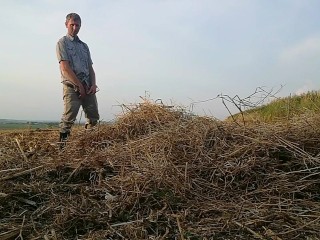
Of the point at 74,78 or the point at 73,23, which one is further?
the point at 73,23

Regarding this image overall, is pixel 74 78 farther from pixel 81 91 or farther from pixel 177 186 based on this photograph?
pixel 177 186

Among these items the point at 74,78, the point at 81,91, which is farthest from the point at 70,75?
the point at 81,91

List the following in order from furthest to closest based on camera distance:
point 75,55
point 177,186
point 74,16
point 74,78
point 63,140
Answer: point 75,55 → point 74,16 → point 74,78 → point 63,140 → point 177,186

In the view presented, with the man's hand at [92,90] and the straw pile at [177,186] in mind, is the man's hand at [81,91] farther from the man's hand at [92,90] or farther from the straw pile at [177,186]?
the straw pile at [177,186]

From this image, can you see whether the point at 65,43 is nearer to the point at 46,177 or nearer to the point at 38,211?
the point at 46,177

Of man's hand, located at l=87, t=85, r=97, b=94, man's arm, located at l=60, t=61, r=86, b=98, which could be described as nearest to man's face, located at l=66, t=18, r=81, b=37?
man's arm, located at l=60, t=61, r=86, b=98

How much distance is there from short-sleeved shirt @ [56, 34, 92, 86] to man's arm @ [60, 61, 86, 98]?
50 mm

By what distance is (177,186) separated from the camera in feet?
9.32

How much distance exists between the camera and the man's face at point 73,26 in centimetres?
521

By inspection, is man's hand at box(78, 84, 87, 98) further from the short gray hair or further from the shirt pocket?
the short gray hair

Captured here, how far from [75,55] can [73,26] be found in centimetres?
37

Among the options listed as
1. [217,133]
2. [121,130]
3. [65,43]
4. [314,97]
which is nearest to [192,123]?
[217,133]

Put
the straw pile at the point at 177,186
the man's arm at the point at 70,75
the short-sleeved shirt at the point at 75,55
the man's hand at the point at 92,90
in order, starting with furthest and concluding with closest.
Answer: the man's hand at the point at 92,90 → the short-sleeved shirt at the point at 75,55 → the man's arm at the point at 70,75 → the straw pile at the point at 177,186

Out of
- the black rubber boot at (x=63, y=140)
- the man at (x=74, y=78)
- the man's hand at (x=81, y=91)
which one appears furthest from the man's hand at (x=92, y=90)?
the black rubber boot at (x=63, y=140)
